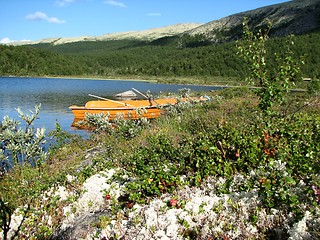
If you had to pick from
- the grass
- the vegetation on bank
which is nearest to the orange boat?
the vegetation on bank

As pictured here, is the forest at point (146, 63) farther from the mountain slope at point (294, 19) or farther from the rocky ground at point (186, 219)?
the rocky ground at point (186, 219)

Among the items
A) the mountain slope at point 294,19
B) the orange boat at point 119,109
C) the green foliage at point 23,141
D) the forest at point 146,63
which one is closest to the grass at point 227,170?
the green foliage at point 23,141

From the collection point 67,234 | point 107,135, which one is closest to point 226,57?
point 107,135

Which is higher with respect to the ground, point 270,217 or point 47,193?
point 270,217

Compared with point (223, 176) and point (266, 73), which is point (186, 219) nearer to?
point (223, 176)

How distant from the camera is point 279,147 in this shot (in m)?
6.92

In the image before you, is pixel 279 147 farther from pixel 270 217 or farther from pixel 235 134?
pixel 270 217

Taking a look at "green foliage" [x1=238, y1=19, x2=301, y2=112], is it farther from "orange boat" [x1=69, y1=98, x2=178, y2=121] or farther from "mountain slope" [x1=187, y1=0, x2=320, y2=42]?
"mountain slope" [x1=187, y1=0, x2=320, y2=42]

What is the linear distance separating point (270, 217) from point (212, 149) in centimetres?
197

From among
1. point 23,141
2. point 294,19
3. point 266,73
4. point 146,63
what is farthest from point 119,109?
point 294,19

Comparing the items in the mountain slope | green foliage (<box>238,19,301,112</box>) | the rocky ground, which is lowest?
the rocky ground

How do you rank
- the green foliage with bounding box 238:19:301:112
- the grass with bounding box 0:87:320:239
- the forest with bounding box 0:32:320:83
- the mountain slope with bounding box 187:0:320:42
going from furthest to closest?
the mountain slope with bounding box 187:0:320:42 → the forest with bounding box 0:32:320:83 → the green foliage with bounding box 238:19:301:112 → the grass with bounding box 0:87:320:239

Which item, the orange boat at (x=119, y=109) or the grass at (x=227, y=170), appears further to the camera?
the orange boat at (x=119, y=109)

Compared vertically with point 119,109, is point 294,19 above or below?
above
